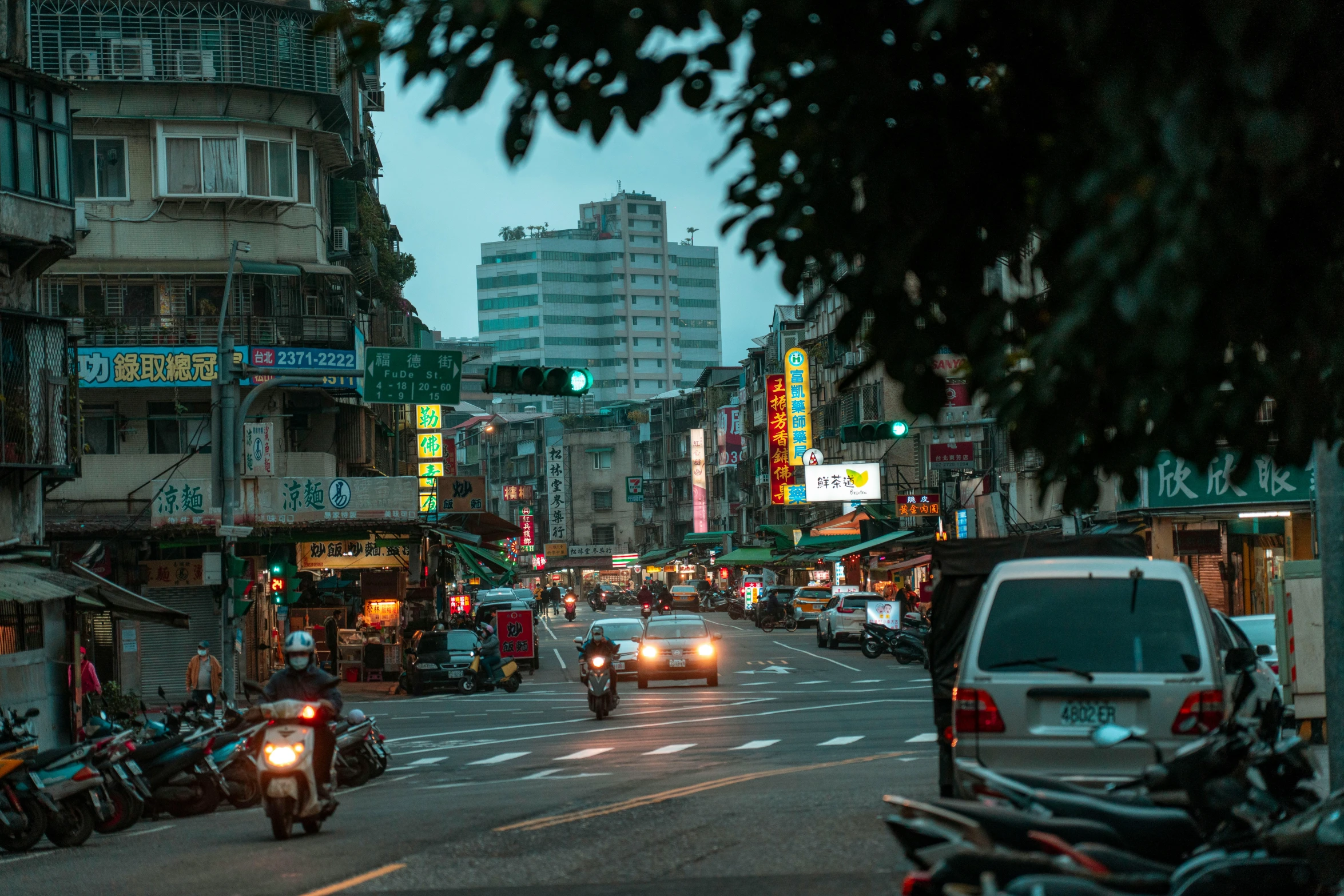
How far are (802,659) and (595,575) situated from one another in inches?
4374

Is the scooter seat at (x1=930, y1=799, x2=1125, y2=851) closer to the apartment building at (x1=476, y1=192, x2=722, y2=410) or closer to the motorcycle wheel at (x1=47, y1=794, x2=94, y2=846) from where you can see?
the motorcycle wheel at (x1=47, y1=794, x2=94, y2=846)

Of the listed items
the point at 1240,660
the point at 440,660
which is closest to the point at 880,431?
the point at 440,660

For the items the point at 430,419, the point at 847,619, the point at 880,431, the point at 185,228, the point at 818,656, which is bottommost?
the point at 818,656

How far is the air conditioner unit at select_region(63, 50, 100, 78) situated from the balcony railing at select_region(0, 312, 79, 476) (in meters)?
26.4

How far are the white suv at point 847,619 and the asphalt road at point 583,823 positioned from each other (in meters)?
25.0

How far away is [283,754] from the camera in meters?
13.6

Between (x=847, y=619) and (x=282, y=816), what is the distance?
135 feet

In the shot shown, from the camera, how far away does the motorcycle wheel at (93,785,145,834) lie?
624 inches

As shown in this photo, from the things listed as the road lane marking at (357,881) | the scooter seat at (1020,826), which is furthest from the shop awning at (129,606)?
the scooter seat at (1020,826)

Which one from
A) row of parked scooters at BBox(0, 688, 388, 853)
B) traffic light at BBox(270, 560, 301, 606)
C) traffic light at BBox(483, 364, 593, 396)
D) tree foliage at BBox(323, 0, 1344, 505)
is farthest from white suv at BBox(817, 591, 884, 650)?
tree foliage at BBox(323, 0, 1344, 505)

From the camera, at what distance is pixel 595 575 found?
159000mm

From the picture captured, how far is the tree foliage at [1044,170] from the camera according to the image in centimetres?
424

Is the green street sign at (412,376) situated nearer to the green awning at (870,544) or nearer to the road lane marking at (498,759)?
the road lane marking at (498,759)

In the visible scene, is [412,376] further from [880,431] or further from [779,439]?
[779,439]
